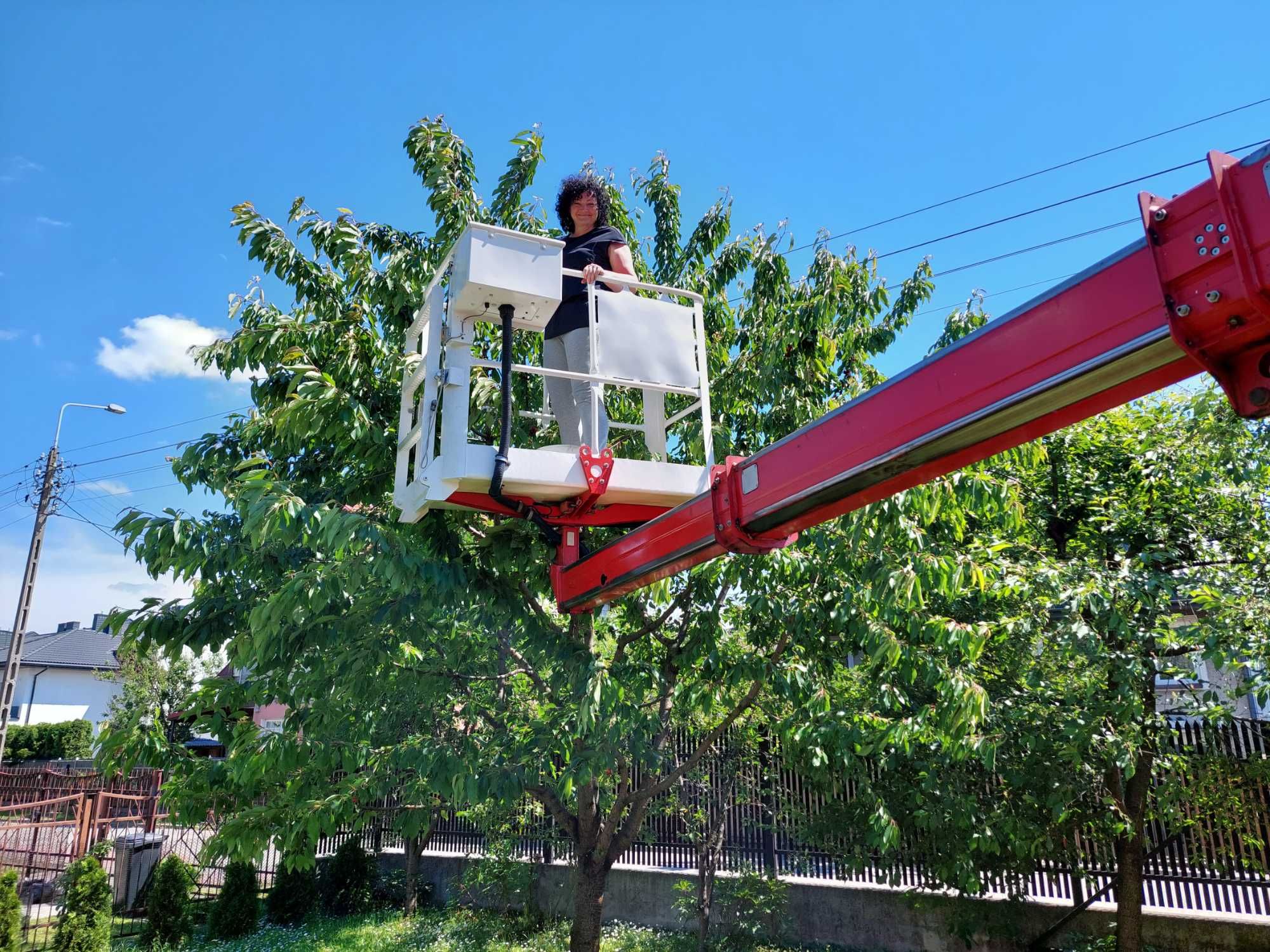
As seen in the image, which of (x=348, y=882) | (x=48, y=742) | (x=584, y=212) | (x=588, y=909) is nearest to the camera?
(x=584, y=212)

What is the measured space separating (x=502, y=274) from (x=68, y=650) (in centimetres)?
4824

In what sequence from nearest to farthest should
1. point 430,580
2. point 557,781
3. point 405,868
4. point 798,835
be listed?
point 430,580 < point 557,781 < point 798,835 < point 405,868

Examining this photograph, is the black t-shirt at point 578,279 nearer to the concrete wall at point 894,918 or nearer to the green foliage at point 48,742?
the concrete wall at point 894,918

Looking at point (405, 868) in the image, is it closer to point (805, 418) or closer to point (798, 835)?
point (798, 835)

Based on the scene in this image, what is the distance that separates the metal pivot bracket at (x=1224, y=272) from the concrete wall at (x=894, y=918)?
8.20 m

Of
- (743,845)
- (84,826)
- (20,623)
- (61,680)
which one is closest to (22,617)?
(20,623)

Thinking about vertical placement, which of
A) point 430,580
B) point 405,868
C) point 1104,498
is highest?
point 1104,498

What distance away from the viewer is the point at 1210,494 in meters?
8.34

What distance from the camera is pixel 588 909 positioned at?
7008 mm

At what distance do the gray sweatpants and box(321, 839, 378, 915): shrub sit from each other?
10136 millimetres

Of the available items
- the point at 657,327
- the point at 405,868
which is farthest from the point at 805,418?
the point at 405,868

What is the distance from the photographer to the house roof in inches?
1585

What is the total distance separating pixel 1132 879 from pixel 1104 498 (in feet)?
11.9

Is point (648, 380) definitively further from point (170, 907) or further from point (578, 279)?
point (170, 907)
